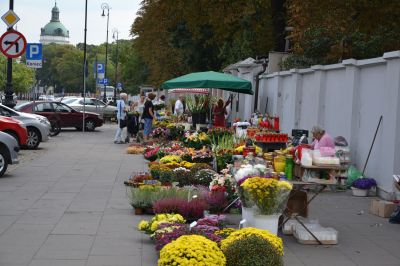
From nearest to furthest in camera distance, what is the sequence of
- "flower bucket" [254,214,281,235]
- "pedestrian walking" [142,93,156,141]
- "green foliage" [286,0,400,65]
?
"flower bucket" [254,214,281,235]
"green foliage" [286,0,400,65]
"pedestrian walking" [142,93,156,141]

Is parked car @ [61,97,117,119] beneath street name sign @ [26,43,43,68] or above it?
beneath

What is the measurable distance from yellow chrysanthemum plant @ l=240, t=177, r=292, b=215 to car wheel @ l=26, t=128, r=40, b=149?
51.8ft

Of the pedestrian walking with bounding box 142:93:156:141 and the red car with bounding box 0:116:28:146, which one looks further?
the pedestrian walking with bounding box 142:93:156:141

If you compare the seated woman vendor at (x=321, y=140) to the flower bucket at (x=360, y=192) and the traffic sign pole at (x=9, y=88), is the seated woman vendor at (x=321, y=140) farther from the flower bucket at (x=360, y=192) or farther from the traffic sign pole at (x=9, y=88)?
the traffic sign pole at (x=9, y=88)

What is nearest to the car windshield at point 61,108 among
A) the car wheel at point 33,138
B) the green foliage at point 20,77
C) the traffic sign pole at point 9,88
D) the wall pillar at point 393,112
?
the traffic sign pole at point 9,88

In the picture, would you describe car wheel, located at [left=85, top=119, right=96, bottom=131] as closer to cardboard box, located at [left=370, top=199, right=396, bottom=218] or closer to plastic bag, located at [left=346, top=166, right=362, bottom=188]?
plastic bag, located at [left=346, top=166, right=362, bottom=188]

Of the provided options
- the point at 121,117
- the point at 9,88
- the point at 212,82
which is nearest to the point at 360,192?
the point at 212,82

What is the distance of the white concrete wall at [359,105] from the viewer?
12336 millimetres

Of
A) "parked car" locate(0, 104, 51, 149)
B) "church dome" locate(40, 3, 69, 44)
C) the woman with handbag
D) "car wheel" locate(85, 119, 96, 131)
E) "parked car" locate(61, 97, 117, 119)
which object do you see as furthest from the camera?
"church dome" locate(40, 3, 69, 44)

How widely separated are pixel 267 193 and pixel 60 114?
2581 centimetres

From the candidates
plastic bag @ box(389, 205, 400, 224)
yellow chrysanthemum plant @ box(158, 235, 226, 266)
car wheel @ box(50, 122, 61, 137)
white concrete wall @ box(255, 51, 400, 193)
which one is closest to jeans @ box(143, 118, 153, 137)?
car wheel @ box(50, 122, 61, 137)

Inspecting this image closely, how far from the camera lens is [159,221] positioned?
8602mm

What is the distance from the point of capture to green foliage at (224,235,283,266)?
Result: 256 inches

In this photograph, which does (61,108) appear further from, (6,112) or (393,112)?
(393,112)
